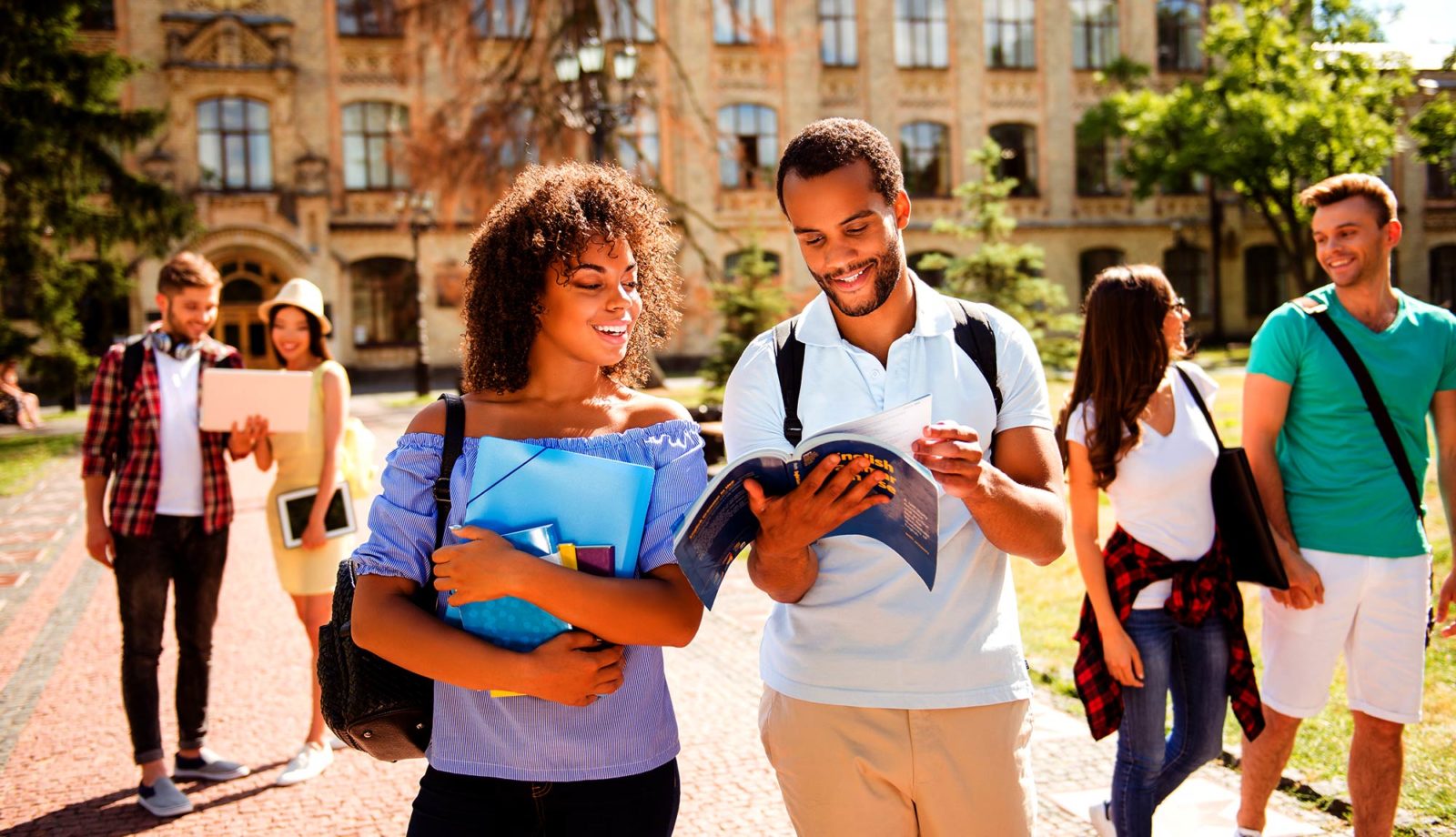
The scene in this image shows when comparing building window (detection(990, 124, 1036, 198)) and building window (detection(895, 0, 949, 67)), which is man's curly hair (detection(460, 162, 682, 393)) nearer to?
building window (detection(895, 0, 949, 67))

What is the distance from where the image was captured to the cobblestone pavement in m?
4.50

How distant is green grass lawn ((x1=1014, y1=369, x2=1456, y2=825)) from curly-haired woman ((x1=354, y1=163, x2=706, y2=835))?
3386 millimetres

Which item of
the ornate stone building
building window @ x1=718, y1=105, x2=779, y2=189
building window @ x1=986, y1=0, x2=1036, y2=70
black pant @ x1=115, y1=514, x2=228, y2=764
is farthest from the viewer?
building window @ x1=986, y1=0, x2=1036, y2=70

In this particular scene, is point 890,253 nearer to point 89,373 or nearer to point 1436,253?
point 89,373

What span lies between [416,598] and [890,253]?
1.24 metres

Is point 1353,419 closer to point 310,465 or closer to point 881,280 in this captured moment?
point 881,280

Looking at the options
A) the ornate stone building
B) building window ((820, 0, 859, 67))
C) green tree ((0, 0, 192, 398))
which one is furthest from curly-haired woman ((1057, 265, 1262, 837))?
building window ((820, 0, 859, 67))

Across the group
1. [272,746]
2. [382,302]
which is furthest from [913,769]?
[382,302]

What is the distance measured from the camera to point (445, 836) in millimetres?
2166

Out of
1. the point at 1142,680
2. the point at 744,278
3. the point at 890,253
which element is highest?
the point at 744,278

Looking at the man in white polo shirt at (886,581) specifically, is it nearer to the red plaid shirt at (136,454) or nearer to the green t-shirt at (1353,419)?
the green t-shirt at (1353,419)

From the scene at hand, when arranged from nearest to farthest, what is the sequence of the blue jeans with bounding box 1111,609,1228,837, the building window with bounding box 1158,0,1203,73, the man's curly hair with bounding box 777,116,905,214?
the man's curly hair with bounding box 777,116,905,214 → the blue jeans with bounding box 1111,609,1228,837 → the building window with bounding box 1158,0,1203,73

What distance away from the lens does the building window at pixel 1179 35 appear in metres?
38.9

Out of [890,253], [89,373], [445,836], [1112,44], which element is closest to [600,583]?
[445,836]
